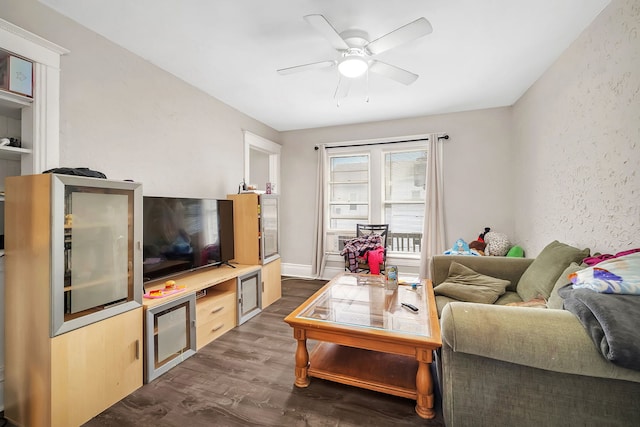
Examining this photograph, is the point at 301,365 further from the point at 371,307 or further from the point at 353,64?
the point at 353,64

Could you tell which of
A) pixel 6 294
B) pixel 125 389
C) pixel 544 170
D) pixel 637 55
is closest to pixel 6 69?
pixel 6 294

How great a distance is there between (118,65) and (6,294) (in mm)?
1851

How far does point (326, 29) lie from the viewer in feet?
6.03

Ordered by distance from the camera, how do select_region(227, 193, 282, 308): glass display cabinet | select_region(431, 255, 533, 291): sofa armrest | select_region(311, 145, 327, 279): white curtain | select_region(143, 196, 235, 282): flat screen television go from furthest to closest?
select_region(311, 145, 327, 279): white curtain → select_region(227, 193, 282, 308): glass display cabinet → select_region(431, 255, 533, 291): sofa armrest → select_region(143, 196, 235, 282): flat screen television

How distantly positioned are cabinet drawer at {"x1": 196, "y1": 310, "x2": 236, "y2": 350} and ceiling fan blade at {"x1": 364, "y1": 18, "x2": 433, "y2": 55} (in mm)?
2674

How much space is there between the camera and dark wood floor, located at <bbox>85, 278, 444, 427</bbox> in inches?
60.6

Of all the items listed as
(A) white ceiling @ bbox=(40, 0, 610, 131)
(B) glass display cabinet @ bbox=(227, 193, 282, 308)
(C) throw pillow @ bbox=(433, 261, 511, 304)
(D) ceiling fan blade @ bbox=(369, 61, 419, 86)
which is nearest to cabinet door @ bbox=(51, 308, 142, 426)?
(B) glass display cabinet @ bbox=(227, 193, 282, 308)

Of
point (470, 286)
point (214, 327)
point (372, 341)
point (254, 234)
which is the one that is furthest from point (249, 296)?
point (470, 286)

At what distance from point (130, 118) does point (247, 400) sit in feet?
7.97

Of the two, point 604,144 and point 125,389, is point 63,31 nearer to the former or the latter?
point 125,389

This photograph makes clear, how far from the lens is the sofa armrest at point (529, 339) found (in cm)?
106

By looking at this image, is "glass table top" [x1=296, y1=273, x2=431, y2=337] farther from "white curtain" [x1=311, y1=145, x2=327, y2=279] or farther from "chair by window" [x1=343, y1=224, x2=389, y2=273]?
"white curtain" [x1=311, y1=145, x2=327, y2=279]

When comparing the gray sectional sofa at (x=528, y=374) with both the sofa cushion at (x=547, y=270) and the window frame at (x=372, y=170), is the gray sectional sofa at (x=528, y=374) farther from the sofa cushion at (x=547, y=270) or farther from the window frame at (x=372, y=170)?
the window frame at (x=372, y=170)

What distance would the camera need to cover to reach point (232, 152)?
12.0 ft
